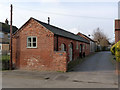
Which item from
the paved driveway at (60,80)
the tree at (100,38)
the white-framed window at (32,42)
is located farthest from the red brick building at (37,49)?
the tree at (100,38)

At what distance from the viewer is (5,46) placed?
3069 centimetres

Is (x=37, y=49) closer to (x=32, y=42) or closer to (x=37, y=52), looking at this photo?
(x=37, y=52)

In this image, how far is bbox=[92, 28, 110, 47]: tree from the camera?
178 ft

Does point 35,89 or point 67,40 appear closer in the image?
point 35,89

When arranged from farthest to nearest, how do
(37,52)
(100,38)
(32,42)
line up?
1. (100,38)
2. (32,42)
3. (37,52)

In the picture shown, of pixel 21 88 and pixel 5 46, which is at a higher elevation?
pixel 5 46

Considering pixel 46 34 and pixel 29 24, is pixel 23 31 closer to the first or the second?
pixel 29 24

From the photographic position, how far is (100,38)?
5884 centimetres

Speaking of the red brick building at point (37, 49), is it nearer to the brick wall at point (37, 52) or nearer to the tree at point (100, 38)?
the brick wall at point (37, 52)

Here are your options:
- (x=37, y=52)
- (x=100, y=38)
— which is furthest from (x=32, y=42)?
(x=100, y=38)

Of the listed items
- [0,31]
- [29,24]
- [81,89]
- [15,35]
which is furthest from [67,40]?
[0,31]

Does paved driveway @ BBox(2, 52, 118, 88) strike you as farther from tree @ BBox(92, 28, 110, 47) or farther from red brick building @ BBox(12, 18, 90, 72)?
tree @ BBox(92, 28, 110, 47)

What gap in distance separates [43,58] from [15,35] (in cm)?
421

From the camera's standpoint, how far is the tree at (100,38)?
54.3 meters
